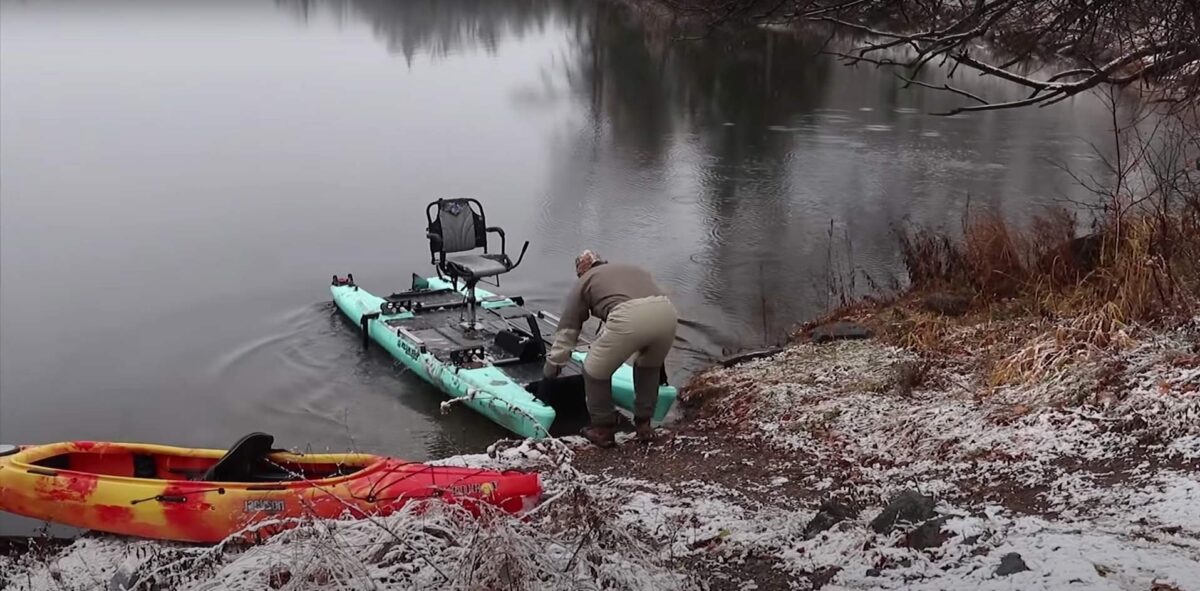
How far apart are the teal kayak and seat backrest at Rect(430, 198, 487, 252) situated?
0.67m

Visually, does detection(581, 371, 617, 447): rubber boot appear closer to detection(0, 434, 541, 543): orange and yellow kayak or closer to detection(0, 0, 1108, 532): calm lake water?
detection(0, 434, 541, 543): orange and yellow kayak

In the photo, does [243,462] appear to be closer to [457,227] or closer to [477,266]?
[477,266]

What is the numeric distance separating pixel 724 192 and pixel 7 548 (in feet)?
40.6

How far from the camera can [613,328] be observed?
725cm

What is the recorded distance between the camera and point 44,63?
3338cm

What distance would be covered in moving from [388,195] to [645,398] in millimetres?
11483

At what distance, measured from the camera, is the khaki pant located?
7227 millimetres

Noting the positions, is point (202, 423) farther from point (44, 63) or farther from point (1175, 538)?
point (44, 63)

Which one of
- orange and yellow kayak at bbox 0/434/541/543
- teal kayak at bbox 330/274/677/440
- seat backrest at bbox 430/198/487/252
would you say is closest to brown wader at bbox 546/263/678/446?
teal kayak at bbox 330/274/677/440

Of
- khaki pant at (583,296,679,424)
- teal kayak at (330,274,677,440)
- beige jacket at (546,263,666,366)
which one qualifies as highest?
beige jacket at (546,263,666,366)

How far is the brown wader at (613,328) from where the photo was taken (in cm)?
724

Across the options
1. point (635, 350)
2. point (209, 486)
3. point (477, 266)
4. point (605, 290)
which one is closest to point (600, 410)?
point (635, 350)

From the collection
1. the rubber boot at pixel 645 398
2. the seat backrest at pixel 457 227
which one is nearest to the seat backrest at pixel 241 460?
the rubber boot at pixel 645 398

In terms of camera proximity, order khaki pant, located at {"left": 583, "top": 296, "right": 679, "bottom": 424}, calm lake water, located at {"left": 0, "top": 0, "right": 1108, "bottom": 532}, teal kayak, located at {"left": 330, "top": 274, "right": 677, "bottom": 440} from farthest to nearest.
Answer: calm lake water, located at {"left": 0, "top": 0, "right": 1108, "bottom": 532}
teal kayak, located at {"left": 330, "top": 274, "right": 677, "bottom": 440}
khaki pant, located at {"left": 583, "top": 296, "right": 679, "bottom": 424}
